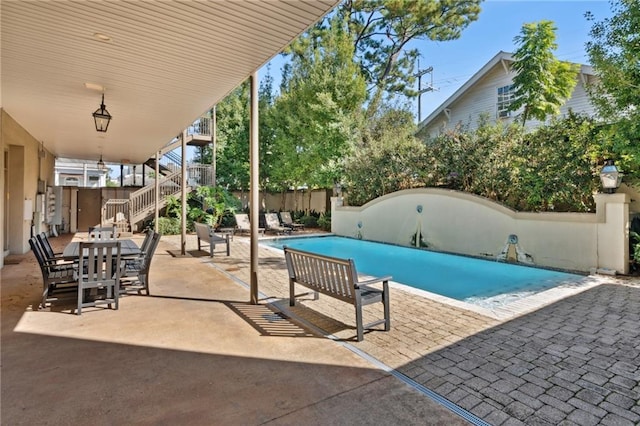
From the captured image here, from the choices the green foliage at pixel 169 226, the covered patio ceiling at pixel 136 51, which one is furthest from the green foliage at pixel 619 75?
the green foliage at pixel 169 226

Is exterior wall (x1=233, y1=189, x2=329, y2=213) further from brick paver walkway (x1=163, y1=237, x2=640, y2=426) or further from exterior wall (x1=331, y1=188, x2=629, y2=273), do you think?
brick paver walkway (x1=163, y1=237, x2=640, y2=426)

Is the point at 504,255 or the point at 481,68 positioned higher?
the point at 481,68

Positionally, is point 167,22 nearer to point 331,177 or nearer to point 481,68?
point 331,177

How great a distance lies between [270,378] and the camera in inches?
111

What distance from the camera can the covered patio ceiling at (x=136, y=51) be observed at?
329 cm

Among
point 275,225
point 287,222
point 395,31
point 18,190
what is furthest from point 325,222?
point 395,31

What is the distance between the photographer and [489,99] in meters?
16.2

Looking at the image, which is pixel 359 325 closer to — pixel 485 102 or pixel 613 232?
pixel 613 232

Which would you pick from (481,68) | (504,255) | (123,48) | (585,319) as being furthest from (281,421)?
(481,68)

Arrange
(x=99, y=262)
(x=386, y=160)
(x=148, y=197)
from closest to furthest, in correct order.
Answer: (x=99, y=262), (x=386, y=160), (x=148, y=197)

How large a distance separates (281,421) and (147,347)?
6.23 feet

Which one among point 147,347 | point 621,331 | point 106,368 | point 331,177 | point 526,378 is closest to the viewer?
point 526,378

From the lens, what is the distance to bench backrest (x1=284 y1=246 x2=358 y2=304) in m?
3.75

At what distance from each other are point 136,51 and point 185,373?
3.82 meters
